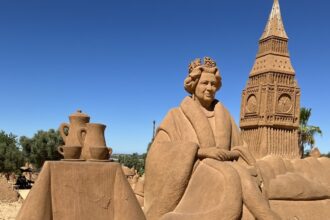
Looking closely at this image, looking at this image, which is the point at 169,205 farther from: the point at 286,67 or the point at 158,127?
the point at 286,67

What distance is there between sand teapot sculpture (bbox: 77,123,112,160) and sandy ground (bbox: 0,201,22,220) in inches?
379

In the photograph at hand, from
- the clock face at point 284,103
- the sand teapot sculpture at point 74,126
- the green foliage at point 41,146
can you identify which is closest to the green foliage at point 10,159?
the green foliage at point 41,146

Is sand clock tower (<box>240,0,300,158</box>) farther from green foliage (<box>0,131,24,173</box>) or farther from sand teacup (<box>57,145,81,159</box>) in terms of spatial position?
sand teacup (<box>57,145,81,159</box>)

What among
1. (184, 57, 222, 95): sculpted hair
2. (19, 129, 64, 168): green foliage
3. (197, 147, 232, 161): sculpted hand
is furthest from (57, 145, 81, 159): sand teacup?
(19, 129, 64, 168): green foliage

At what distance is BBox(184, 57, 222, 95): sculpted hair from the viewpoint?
565 cm

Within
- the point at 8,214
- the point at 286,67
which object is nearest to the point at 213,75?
the point at 8,214

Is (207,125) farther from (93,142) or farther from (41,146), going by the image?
(41,146)

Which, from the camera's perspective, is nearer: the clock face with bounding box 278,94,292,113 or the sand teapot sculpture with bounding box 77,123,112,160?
the sand teapot sculpture with bounding box 77,123,112,160

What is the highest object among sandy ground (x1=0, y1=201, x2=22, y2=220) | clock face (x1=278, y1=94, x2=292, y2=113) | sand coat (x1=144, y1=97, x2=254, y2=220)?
clock face (x1=278, y1=94, x2=292, y2=113)

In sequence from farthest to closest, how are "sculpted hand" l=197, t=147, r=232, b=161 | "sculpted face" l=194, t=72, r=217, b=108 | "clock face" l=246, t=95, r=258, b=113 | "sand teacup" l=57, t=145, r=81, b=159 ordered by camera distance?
"clock face" l=246, t=95, r=258, b=113 → "sculpted face" l=194, t=72, r=217, b=108 → "sculpted hand" l=197, t=147, r=232, b=161 → "sand teacup" l=57, t=145, r=81, b=159

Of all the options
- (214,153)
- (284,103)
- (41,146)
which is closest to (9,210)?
(214,153)

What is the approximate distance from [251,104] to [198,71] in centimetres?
2696

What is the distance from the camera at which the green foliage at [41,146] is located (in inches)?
1358

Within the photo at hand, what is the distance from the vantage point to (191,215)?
4.68 metres
